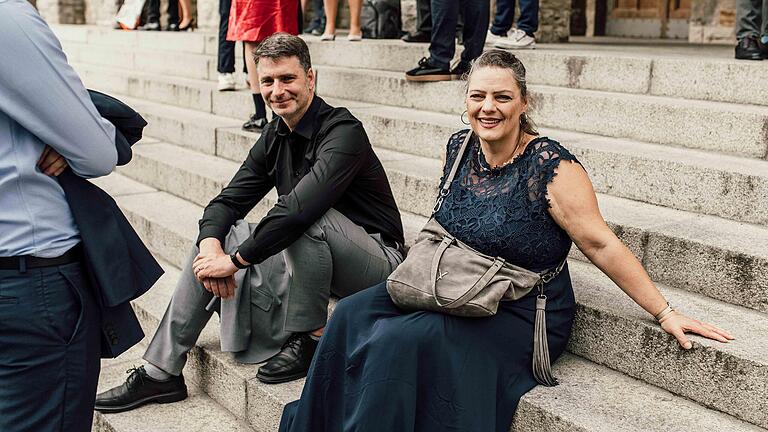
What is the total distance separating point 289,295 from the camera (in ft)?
10.8

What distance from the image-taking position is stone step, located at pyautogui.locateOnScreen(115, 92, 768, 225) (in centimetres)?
333

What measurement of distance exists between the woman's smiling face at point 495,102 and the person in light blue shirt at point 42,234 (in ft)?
3.76

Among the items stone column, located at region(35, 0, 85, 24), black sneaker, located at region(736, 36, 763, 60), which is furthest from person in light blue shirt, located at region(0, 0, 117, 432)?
stone column, located at region(35, 0, 85, 24)

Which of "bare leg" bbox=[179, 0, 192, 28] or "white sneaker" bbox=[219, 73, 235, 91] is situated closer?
"white sneaker" bbox=[219, 73, 235, 91]

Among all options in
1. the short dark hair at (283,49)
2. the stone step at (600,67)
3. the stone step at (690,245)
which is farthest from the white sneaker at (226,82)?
the short dark hair at (283,49)

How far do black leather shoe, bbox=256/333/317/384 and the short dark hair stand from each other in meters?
1.06

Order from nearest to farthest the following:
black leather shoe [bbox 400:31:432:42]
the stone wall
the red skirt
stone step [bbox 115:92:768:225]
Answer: stone step [bbox 115:92:768:225] → the red skirt → black leather shoe [bbox 400:31:432:42] → the stone wall

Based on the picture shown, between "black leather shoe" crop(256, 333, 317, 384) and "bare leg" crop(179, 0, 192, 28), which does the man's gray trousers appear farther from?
"bare leg" crop(179, 0, 192, 28)

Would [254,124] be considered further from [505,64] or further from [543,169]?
[543,169]

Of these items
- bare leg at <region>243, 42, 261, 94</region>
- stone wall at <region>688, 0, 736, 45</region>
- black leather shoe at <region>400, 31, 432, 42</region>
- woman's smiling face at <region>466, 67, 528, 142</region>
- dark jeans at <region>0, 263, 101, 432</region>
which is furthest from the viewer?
stone wall at <region>688, 0, 736, 45</region>

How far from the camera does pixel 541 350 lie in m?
2.73

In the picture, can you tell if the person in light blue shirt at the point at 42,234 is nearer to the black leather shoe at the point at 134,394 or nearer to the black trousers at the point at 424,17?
the black leather shoe at the point at 134,394

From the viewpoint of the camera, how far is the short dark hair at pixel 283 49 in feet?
11.0

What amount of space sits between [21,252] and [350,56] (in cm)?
461
